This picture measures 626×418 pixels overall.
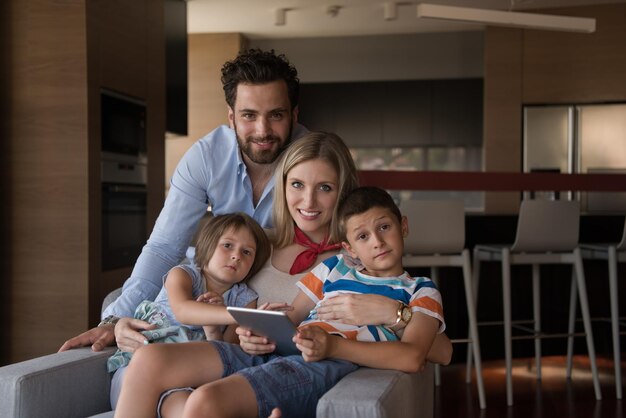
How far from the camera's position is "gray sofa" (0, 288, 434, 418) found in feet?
4.83

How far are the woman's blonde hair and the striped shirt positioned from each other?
0.49 ft

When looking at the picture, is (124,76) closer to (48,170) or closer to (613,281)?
(48,170)

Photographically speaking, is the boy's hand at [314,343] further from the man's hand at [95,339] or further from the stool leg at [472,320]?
the stool leg at [472,320]

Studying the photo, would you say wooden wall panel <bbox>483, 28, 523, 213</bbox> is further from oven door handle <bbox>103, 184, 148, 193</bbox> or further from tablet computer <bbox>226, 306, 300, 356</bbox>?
tablet computer <bbox>226, 306, 300, 356</bbox>

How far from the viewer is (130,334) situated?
1.94m

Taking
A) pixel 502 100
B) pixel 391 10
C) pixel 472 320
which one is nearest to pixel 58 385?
Result: pixel 472 320

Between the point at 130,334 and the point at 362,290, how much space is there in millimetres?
597

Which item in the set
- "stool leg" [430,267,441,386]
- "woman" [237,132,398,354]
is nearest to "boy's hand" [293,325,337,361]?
"woman" [237,132,398,354]

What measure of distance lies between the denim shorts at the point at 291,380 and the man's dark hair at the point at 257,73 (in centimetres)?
90

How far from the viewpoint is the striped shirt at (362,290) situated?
182cm

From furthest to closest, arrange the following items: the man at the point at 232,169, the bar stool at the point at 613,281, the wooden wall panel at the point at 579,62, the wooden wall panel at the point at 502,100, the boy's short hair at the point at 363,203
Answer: the wooden wall panel at the point at 502,100 → the wooden wall panel at the point at 579,62 → the bar stool at the point at 613,281 → the man at the point at 232,169 → the boy's short hair at the point at 363,203

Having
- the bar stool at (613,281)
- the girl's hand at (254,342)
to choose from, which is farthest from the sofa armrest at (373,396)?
the bar stool at (613,281)

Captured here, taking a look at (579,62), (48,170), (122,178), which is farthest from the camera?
(579,62)

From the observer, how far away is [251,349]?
1.78 meters
